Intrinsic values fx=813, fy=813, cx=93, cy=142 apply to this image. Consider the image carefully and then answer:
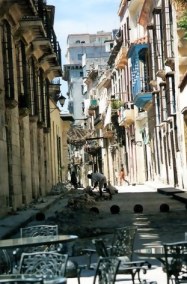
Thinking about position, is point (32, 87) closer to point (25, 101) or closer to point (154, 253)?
point (25, 101)

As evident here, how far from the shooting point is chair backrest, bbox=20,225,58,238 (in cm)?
1068

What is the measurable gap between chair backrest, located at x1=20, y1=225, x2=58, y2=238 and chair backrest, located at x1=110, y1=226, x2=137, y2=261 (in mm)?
1366

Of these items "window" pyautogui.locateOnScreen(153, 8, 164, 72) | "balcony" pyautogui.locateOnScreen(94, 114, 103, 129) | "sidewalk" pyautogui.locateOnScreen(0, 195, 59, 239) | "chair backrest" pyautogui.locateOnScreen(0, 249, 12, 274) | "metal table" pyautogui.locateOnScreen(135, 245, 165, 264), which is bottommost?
"chair backrest" pyautogui.locateOnScreen(0, 249, 12, 274)

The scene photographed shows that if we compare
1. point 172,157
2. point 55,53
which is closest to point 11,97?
point 55,53

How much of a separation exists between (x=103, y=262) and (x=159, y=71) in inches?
1230

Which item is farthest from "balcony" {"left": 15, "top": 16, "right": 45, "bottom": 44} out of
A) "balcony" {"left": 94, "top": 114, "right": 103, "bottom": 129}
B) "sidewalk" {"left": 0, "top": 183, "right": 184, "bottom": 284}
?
"balcony" {"left": 94, "top": 114, "right": 103, "bottom": 129}

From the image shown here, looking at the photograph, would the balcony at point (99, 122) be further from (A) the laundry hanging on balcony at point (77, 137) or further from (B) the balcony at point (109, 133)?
(B) the balcony at point (109, 133)

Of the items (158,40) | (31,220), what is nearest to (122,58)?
(158,40)

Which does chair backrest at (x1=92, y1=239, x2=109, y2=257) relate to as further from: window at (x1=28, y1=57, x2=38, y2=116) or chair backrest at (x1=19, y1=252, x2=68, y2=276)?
window at (x1=28, y1=57, x2=38, y2=116)

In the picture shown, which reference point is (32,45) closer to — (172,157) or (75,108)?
(172,157)

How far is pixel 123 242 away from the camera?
952cm

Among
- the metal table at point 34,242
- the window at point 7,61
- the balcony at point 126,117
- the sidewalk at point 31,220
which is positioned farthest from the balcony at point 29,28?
the balcony at point 126,117

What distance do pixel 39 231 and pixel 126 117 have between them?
43.6m

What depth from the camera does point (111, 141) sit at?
70.9 meters
